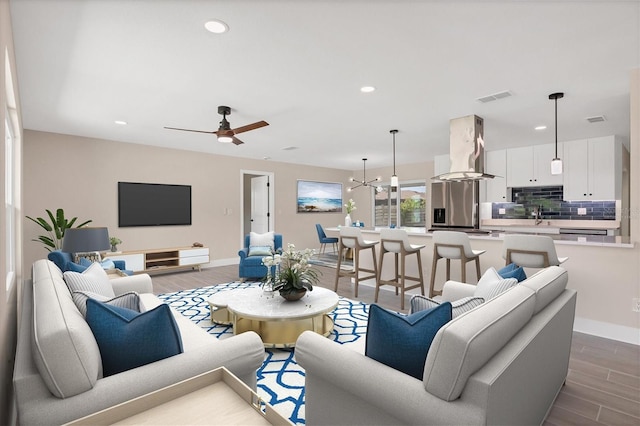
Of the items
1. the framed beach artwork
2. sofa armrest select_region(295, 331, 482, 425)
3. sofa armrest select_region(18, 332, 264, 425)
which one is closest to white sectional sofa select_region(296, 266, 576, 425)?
sofa armrest select_region(295, 331, 482, 425)

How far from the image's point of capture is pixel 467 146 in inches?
167

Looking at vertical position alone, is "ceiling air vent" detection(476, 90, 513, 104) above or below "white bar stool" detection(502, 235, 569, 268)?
above

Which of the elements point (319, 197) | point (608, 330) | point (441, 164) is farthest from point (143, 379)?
point (319, 197)

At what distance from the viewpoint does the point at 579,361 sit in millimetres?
2670

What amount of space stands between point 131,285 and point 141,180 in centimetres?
367

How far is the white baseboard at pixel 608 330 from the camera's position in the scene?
10.1ft

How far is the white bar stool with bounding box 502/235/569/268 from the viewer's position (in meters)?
3.00

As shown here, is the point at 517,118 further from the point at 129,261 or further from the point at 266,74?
the point at 129,261

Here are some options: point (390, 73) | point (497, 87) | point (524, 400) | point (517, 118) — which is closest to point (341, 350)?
point (524, 400)

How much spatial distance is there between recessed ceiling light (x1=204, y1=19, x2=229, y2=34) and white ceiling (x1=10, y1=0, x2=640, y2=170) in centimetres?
5

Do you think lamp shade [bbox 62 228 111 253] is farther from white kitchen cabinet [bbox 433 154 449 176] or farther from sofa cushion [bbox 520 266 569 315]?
white kitchen cabinet [bbox 433 154 449 176]

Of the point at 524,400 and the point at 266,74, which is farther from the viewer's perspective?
the point at 266,74

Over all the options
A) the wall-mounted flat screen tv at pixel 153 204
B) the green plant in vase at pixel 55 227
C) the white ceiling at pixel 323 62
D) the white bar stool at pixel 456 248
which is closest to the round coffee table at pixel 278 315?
the white bar stool at pixel 456 248

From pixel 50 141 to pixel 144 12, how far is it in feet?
14.4
